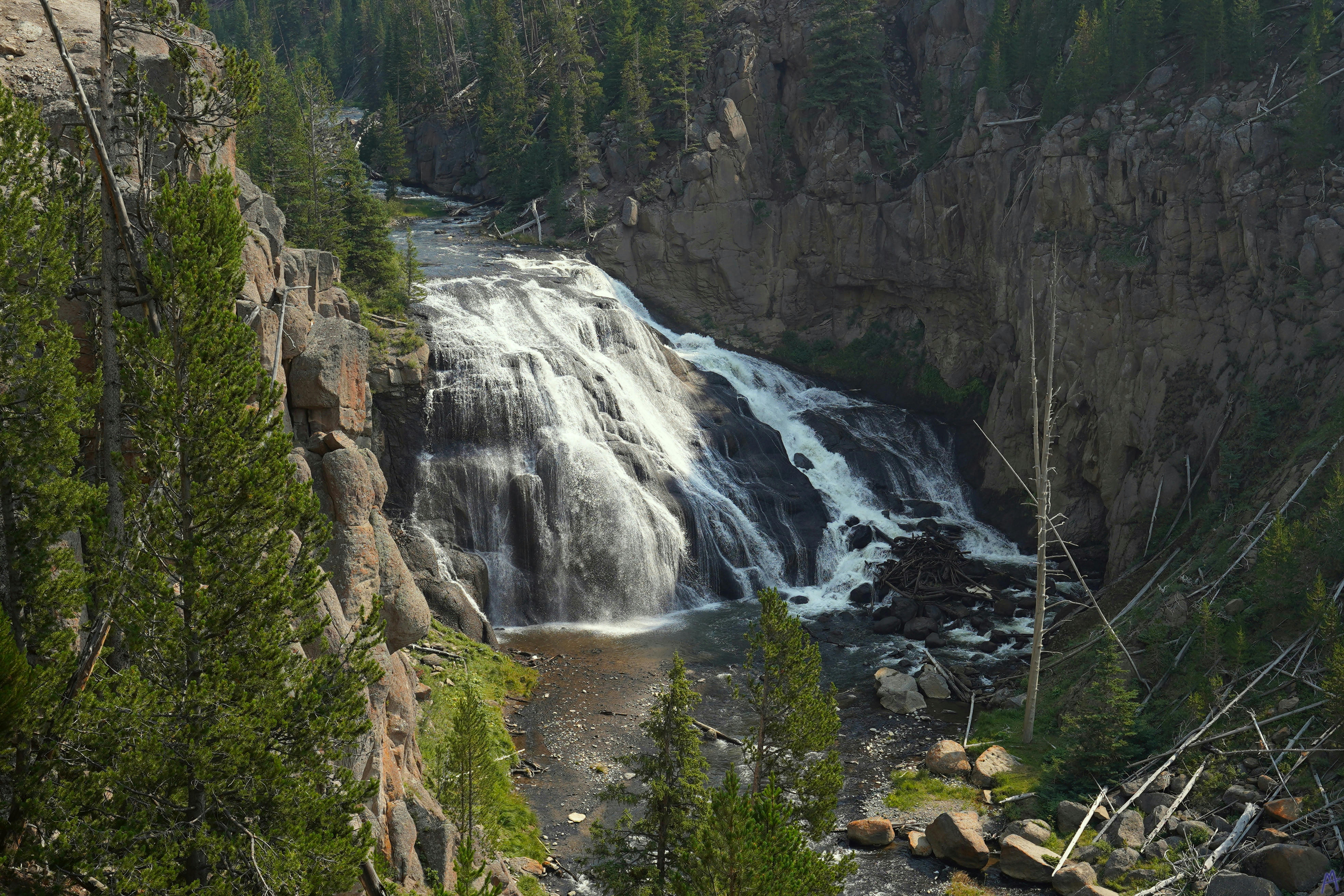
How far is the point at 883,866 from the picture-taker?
21.6 metres

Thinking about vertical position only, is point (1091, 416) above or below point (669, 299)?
below

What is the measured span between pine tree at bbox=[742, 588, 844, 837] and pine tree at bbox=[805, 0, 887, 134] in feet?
146

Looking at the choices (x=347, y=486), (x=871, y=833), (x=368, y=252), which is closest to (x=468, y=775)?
(x=347, y=486)

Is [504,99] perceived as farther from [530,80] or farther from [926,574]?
[926,574]

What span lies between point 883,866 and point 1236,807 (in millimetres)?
7069

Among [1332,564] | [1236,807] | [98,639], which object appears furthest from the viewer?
[1332,564]

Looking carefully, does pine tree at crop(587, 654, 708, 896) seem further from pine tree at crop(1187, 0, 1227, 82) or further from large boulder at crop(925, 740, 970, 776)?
pine tree at crop(1187, 0, 1227, 82)

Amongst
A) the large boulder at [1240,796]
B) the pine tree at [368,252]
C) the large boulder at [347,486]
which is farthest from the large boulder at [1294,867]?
the pine tree at [368,252]

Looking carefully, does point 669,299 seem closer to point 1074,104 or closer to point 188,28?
point 1074,104

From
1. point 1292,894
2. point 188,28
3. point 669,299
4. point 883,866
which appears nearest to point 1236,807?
point 1292,894

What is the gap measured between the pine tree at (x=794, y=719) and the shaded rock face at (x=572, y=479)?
16265mm

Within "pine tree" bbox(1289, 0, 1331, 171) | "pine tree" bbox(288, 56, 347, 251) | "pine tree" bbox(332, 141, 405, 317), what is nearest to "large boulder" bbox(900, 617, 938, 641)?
"pine tree" bbox(1289, 0, 1331, 171)

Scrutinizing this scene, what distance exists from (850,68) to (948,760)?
142 feet

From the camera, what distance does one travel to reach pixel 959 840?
21219 mm
